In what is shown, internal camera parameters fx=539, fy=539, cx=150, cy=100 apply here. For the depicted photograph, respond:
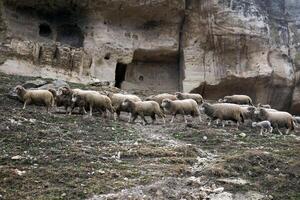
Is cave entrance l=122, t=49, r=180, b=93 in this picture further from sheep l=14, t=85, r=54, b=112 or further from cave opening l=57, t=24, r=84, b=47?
sheep l=14, t=85, r=54, b=112

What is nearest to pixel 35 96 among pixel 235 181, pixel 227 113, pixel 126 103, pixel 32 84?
pixel 126 103

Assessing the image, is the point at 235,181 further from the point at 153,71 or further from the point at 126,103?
the point at 153,71

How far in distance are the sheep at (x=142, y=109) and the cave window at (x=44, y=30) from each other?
622 inches

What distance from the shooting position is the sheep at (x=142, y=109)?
20.8 metres

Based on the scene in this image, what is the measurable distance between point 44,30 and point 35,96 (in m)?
15.4

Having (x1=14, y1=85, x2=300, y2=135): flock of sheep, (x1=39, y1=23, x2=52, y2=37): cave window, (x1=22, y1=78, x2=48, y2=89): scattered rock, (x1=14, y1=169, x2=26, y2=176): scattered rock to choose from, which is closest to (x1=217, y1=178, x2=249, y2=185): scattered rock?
(x1=14, y1=169, x2=26, y2=176): scattered rock

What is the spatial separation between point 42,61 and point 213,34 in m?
11.4

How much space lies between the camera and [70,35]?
35344 mm

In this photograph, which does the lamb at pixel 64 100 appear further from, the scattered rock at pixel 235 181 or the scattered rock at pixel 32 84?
the scattered rock at pixel 235 181

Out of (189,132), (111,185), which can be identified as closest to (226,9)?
(189,132)

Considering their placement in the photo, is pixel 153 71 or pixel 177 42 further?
pixel 153 71

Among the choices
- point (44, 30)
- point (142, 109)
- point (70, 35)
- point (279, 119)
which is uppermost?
point (44, 30)

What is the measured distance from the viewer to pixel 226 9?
116 feet

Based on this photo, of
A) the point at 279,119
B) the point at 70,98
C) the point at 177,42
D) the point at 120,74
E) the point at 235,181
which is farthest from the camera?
the point at 120,74
